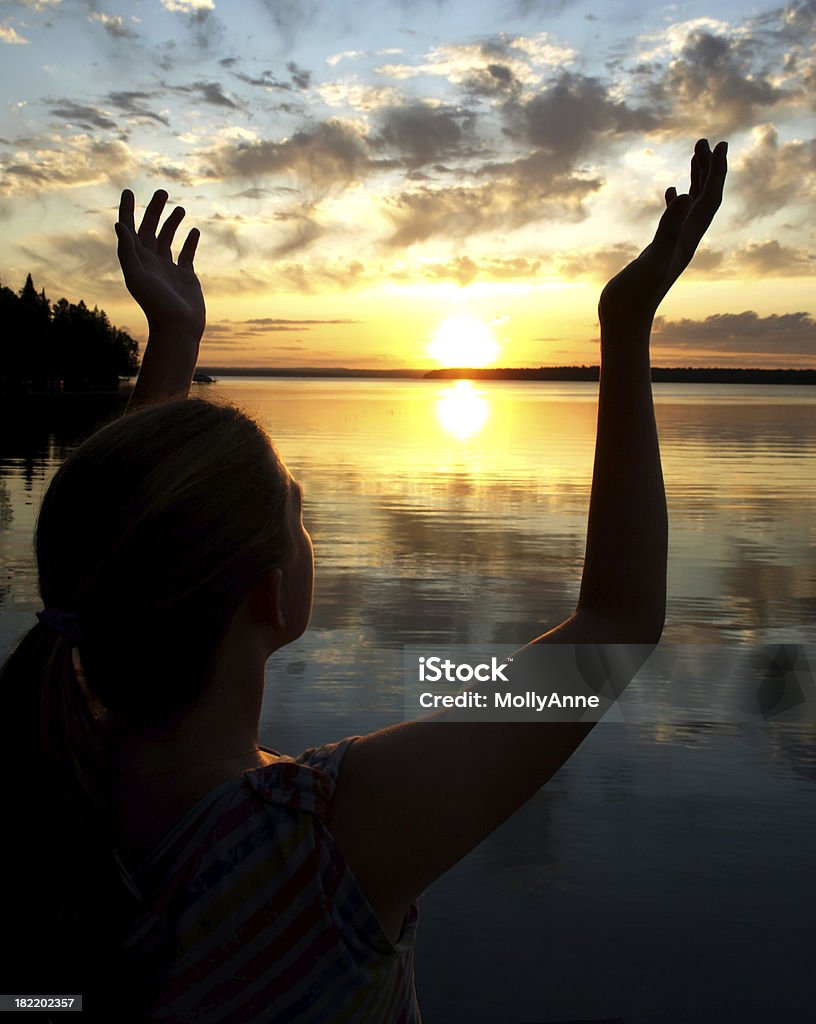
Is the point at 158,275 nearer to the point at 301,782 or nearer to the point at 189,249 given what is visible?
the point at 189,249

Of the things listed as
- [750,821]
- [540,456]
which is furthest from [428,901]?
[540,456]

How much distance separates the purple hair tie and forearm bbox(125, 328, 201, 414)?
2.69ft

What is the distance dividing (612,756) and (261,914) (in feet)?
14.2

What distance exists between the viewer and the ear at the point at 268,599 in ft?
4.01

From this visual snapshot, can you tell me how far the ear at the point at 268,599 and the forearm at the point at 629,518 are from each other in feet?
1.25

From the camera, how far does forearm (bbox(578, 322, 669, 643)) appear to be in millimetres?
1213

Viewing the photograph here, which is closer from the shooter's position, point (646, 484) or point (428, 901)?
point (646, 484)

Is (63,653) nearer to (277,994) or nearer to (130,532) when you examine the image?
(130,532)

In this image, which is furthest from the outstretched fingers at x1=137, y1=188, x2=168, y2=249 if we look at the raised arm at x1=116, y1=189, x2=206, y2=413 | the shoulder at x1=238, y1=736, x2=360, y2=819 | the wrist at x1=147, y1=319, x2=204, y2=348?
the shoulder at x1=238, y1=736, x2=360, y2=819

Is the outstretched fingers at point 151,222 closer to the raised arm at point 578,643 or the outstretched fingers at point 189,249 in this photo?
the outstretched fingers at point 189,249

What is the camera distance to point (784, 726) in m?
5.54

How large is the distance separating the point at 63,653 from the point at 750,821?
3.90 meters

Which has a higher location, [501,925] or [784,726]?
[784,726]

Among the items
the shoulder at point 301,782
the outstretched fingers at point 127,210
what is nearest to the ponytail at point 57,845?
the shoulder at point 301,782
